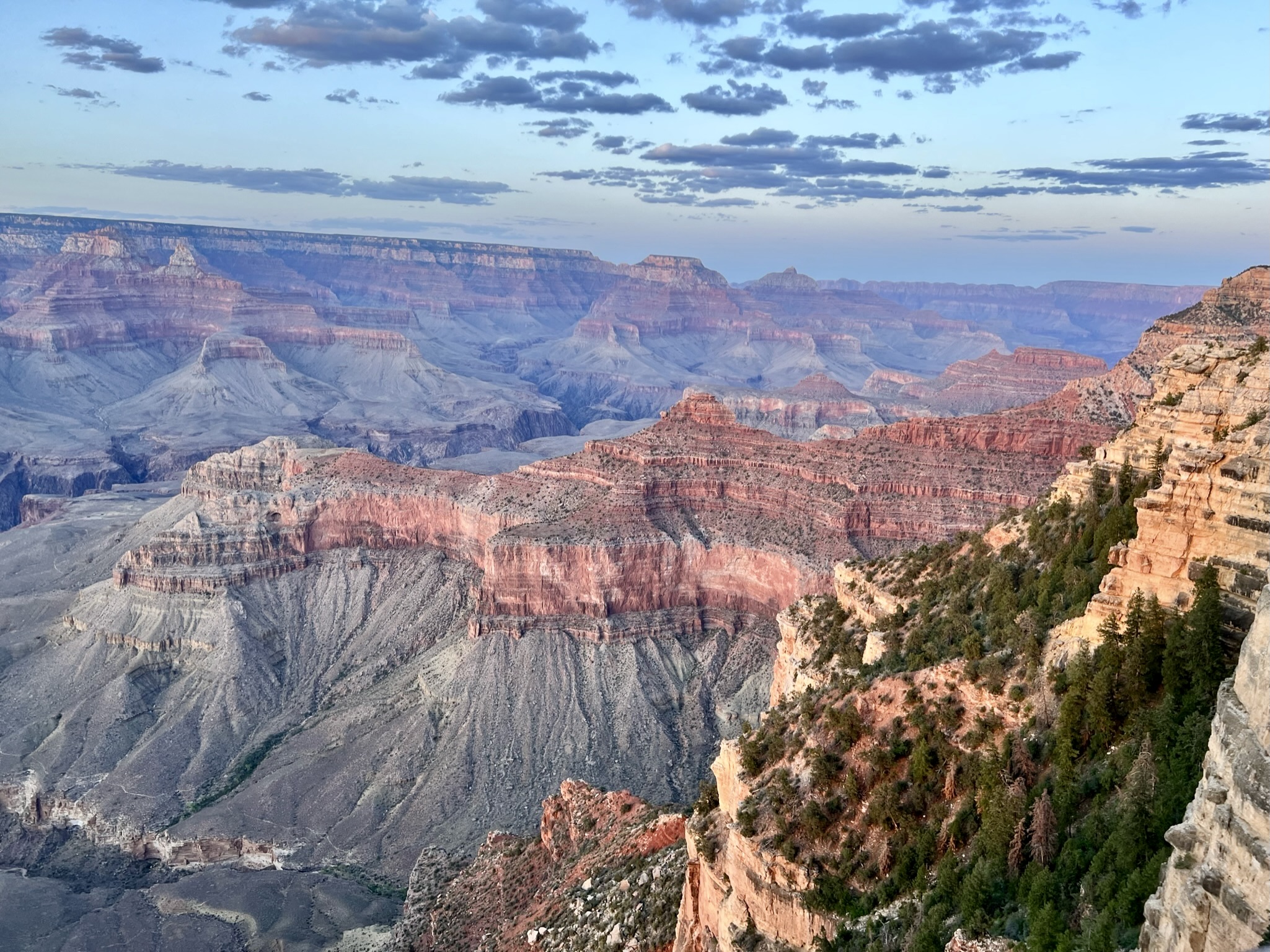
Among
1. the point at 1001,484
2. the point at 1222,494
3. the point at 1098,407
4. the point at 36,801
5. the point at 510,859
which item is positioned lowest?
the point at 36,801

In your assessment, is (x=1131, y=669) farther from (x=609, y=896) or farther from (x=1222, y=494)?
(x=609, y=896)

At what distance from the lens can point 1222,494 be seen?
19922 millimetres

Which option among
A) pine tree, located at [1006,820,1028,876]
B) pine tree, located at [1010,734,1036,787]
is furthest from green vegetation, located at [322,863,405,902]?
pine tree, located at [1006,820,1028,876]

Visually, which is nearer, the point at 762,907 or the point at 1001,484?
the point at 762,907

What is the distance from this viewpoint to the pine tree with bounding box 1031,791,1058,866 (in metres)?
18.7

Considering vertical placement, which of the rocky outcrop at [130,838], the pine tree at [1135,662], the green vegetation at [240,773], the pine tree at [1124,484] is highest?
the pine tree at [1124,484]

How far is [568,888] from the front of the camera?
39125 millimetres

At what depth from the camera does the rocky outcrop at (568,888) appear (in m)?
33.1

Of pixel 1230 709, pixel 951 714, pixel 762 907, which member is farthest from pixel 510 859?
pixel 1230 709

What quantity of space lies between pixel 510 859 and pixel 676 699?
1193 inches

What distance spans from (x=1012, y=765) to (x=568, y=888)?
75.0ft

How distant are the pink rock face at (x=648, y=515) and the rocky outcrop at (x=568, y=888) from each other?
94.8 feet

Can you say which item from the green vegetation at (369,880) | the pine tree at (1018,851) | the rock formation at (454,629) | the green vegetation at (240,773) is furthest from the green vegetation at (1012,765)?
the green vegetation at (240,773)

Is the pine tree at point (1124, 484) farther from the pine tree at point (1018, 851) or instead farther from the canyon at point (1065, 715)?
the pine tree at point (1018, 851)
